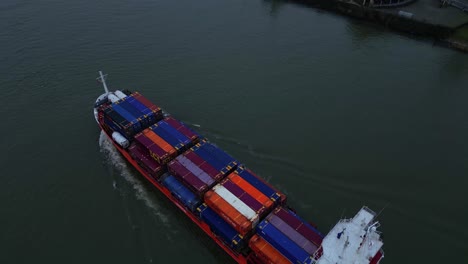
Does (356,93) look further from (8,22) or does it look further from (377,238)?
(8,22)

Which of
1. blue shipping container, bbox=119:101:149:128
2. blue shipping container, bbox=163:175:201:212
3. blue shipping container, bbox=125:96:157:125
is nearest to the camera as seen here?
blue shipping container, bbox=163:175:201:212

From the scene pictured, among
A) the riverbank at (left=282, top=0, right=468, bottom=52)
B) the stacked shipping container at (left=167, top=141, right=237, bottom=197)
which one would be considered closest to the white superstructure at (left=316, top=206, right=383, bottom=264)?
the stacked shipping container at (left=167, top=141, right=237, bottom=197)

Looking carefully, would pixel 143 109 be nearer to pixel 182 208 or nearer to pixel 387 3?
pixel 182 208

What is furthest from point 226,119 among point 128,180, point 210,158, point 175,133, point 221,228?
point 221,228

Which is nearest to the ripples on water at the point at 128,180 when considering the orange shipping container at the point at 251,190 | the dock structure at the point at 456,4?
the orange shipping container at the point at 251,190

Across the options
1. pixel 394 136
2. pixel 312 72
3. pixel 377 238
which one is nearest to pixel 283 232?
pixel 377 238

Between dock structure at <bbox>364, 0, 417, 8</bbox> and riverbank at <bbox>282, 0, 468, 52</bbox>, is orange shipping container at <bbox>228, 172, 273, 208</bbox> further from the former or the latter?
dock structure at <bbox>364, 0, 417, 8</bbox>

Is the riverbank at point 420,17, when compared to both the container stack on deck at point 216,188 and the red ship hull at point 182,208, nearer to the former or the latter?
the container stack on deck at point 216,188

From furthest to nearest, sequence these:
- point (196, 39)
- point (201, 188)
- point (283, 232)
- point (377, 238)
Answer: point (196, 39)
point (201, 188)
point (283, 232)
point (377, 238)
